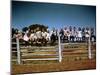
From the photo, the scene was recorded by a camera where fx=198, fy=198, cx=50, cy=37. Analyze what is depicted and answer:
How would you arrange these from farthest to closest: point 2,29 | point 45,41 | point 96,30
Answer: point 96,30
point 45,41
point 2,29

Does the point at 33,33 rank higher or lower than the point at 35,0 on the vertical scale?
lower

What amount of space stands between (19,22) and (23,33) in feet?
0.41

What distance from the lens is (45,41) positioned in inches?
86.4

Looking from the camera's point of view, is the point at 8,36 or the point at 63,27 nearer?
the point at 8,36

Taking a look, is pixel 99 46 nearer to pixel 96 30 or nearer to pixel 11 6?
pixel 96 30

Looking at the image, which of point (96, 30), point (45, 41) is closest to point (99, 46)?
point (96, 30)

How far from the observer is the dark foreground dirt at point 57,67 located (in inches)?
83.6

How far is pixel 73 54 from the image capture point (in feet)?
7.52

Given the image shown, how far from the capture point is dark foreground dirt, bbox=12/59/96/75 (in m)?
2.12

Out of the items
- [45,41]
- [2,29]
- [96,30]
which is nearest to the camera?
[2,29]

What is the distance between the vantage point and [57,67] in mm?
2238

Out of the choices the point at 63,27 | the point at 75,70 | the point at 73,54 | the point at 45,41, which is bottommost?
the point at 75,70

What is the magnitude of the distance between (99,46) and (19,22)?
3.27 ft

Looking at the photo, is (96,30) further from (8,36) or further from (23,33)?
(8,36)
